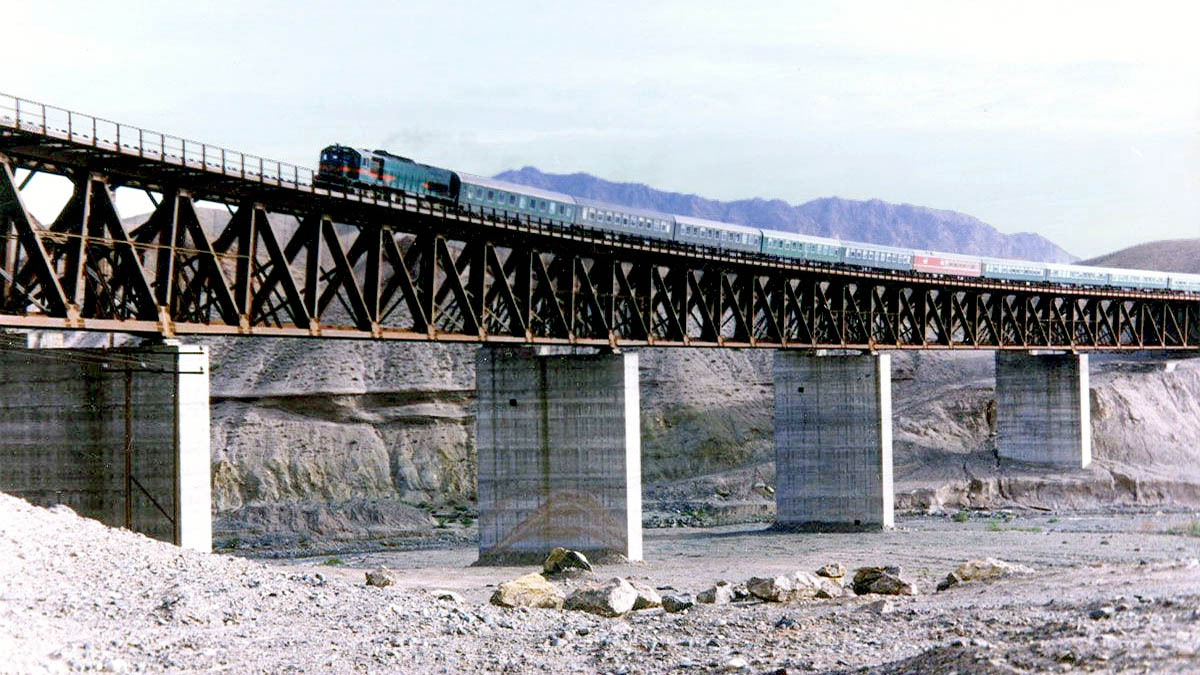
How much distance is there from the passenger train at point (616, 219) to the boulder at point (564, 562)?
45.4 ft

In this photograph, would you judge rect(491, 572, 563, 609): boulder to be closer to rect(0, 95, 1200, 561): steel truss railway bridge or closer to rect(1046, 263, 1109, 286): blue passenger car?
rect(0, 95, 1200, 561): steel truss railway bridge

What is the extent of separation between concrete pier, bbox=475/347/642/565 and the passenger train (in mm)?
6493

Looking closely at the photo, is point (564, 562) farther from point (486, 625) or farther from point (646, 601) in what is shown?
point (486, 625)

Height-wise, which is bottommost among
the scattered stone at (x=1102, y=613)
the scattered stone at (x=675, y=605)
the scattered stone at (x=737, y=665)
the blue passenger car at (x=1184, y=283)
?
the scattered stone at (x=675, y=605)

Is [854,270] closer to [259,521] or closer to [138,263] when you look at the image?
[259,521]

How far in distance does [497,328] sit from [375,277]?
61.3 feet

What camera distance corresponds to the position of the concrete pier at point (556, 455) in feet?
168

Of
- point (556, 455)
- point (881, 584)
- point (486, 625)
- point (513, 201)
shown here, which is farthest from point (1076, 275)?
point (486, 625)

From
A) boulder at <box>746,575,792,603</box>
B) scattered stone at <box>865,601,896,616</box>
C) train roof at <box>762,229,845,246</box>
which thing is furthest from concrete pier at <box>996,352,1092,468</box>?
scattered stone at <box>865,601,896,616</box>

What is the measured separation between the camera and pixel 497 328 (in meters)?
61.4

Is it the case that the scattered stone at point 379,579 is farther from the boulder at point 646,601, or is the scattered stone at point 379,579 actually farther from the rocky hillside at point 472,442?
the rocky hillside at point 472,442

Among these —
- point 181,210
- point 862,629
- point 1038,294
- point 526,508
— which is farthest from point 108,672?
point 1038,294

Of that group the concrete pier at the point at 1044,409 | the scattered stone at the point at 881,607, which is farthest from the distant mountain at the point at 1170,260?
the scattered stone at the point at 881,607

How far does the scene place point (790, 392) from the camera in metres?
67.0
